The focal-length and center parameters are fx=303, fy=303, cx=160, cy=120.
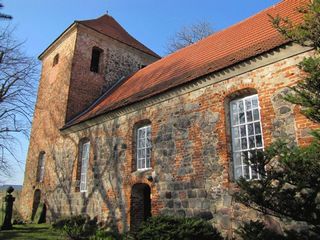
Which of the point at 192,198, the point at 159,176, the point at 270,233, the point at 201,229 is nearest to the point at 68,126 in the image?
the point at 159,176

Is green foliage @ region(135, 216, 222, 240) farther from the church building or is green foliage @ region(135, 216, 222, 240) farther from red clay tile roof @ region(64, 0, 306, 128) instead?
red clay tile roof @ region(64, 0, 306, 128)

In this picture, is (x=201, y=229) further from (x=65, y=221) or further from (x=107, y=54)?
(x=107, y=54)

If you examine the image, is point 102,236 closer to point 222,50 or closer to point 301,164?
point 301,164

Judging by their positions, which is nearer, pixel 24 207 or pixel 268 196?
pixel 268 196

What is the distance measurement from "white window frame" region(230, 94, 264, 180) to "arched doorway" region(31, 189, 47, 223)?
436 inches

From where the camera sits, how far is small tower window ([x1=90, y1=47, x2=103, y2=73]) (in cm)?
1781

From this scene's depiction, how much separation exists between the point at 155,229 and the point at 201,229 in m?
1.05

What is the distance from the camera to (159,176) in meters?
9.20

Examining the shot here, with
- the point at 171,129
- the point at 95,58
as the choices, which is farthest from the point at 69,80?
the point at 171,129

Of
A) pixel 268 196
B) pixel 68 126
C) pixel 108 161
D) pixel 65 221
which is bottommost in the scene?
pixel 65 221

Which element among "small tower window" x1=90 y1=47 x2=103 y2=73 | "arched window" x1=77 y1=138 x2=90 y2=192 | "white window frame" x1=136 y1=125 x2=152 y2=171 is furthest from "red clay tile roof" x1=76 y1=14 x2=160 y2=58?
"white window frame" x1=136 y1=125 x2=152 y2=171

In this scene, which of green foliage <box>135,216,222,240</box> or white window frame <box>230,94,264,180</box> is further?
white window frame <box>230,94,264,180</box>

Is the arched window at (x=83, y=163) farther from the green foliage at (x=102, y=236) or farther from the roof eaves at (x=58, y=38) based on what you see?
the roof eaves at (x=58, y=38)

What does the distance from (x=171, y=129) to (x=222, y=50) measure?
3268 millimetres
